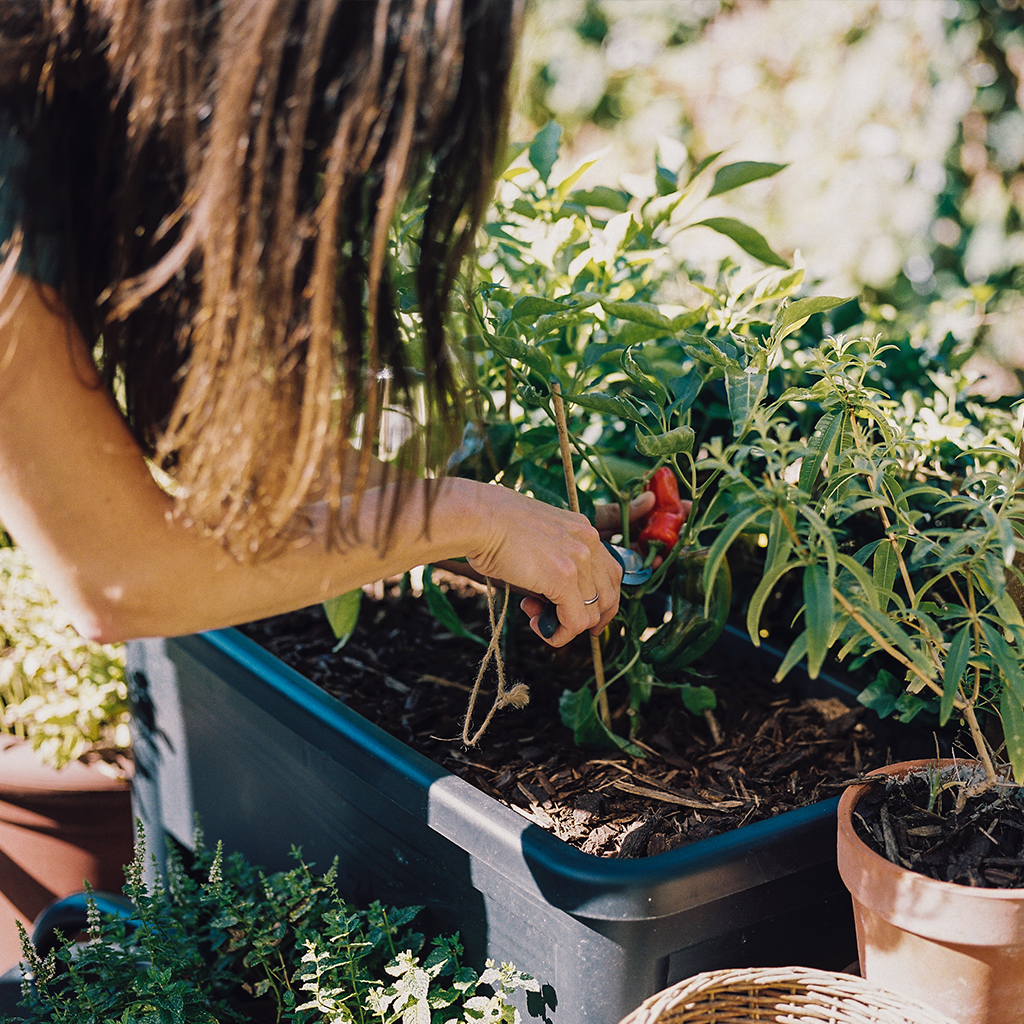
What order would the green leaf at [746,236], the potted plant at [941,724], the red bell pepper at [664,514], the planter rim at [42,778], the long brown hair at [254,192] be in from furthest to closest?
the planter rim at [42,778] → the green leaf at [746,236] → the red bell pepper at [664,514] → the potted plant at [941,724] → the long brown hair at [254,192]

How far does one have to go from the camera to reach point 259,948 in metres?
0.96

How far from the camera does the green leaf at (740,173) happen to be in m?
1.11

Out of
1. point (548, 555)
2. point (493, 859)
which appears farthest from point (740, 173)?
point (493, 859)

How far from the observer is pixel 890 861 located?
0.73 metres

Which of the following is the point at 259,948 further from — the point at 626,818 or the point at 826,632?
the point at 826,632

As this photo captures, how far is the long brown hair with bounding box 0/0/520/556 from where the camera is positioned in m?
0.58

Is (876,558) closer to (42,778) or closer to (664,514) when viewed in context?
(664,514)

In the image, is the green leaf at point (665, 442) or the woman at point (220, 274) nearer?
the woman at point (220, 274)

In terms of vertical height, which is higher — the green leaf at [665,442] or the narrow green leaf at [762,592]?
the green leaf at [665,442]

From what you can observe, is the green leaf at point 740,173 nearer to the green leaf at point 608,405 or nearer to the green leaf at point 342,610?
the green leaf at point 608,405

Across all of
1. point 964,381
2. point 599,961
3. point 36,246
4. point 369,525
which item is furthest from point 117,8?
point 964,381

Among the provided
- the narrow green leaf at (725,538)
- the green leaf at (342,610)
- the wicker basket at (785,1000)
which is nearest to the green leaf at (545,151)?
the green leaf at (342,610)

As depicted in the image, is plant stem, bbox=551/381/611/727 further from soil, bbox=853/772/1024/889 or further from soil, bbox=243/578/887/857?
soil, bbox=853/772/1024/889

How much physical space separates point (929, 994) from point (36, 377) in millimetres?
728
